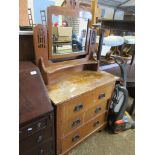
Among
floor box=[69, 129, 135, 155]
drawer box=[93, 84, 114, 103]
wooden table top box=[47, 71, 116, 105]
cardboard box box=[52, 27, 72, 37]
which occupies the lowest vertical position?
floor box=[69, 129, 135, 155]

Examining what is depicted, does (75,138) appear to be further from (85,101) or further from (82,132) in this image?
(85,101)

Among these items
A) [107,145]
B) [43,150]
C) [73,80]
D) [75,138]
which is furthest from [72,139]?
[73,80]

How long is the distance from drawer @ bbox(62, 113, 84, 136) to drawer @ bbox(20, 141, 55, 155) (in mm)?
159

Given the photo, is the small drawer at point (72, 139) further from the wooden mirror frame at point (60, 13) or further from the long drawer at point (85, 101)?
Result: the wooden mirror frame at point (60, 13)

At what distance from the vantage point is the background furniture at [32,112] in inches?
36.7

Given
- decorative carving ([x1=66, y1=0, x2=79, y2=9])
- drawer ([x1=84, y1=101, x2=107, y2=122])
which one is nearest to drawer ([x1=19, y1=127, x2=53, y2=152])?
drawer ([x1=84, y1=101, x2=107, y2=122])

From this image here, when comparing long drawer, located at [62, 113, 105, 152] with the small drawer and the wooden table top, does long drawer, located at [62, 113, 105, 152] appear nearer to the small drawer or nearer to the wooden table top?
the small drawer

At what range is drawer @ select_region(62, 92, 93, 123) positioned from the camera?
3.85 ft

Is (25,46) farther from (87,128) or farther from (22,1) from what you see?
(22,1)

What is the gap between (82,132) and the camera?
4.92 feet

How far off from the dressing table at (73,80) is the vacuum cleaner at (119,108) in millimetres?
104

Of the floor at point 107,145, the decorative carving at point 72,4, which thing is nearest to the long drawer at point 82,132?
the floor at point 107,145
